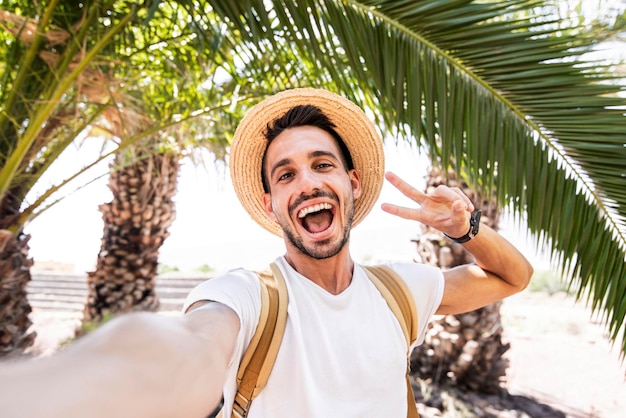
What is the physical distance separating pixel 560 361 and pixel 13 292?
302 inches

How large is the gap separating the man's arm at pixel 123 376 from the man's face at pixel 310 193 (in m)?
0.74

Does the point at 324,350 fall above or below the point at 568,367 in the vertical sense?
above

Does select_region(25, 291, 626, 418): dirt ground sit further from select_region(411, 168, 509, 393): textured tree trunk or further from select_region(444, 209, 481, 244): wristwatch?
select_region(444, 209, 481, 244): wristwatch

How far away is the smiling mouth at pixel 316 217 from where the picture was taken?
1.70 metres

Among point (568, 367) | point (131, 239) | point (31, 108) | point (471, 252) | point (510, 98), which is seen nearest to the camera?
point (471, 252)

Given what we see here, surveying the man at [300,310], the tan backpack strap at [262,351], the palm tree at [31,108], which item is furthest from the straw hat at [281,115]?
the palm tree at [31,108]

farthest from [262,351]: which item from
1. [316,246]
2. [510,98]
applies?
[510,98]

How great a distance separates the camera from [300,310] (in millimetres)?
1518

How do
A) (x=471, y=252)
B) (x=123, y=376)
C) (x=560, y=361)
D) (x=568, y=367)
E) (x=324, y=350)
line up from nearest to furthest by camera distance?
(x=123, y=376)
(x=324, y=350)
(x=471, y=252)
(x=568, y=367)
(x=560, y=361)

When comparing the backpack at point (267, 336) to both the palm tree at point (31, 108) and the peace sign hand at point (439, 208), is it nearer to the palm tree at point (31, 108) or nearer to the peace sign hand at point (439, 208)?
the peace sign hand at point (439, 208)

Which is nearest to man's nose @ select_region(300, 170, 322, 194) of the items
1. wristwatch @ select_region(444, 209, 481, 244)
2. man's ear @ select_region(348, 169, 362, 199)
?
man's ear @ select_region(348, 169, 362, 199)

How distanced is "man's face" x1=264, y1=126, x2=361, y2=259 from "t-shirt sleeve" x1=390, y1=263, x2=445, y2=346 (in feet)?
0.89

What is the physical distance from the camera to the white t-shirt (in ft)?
4.31

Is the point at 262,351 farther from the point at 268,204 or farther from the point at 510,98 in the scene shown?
the point at 510,98
